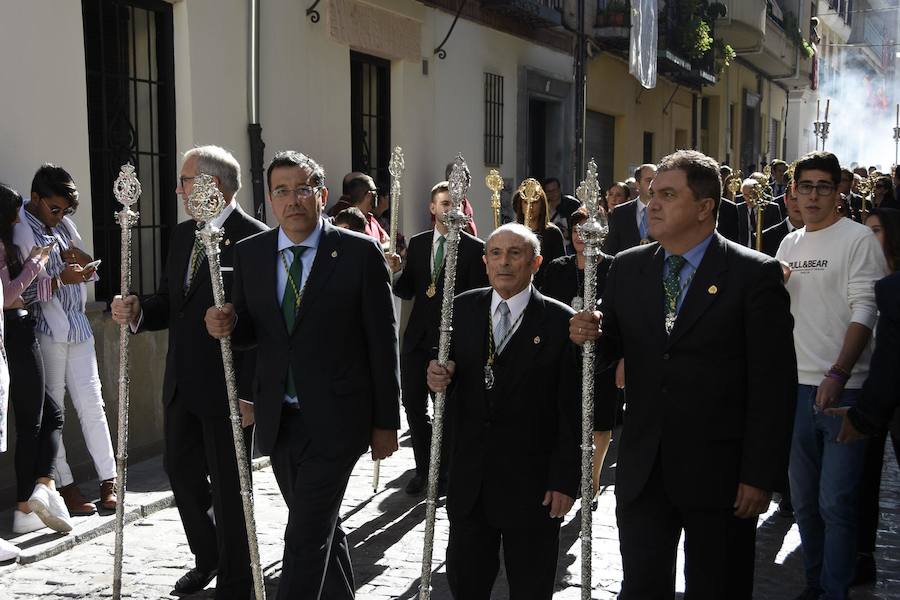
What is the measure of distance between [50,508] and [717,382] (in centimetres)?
406

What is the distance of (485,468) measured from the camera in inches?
174

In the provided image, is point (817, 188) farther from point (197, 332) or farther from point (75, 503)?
point (75, 503)

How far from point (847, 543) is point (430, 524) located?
198 cm

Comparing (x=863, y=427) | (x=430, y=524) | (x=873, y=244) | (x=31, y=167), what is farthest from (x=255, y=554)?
(x=31, y=167)

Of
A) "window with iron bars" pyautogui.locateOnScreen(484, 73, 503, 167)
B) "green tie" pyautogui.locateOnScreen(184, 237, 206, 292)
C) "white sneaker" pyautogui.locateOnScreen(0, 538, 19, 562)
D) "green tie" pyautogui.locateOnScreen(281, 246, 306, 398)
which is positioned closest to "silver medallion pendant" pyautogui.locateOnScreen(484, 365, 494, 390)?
"green tie" pyautogui.locateOnScreen(281, 246, 306, 398)

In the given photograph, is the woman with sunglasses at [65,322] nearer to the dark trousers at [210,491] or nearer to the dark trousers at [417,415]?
the dark trousers at [210,491]

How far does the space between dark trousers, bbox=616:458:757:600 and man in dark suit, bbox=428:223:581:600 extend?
0.27 m

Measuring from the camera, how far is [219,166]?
5.44m

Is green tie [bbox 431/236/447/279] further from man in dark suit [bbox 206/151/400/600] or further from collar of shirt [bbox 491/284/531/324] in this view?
collar of shirt [bbox 491/284/531/324]

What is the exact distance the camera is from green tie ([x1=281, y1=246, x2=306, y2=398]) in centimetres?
479

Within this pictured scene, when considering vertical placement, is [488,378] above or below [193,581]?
above

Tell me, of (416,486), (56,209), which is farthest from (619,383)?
(56,209)

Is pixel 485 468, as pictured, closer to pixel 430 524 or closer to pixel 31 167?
pixel 430 524

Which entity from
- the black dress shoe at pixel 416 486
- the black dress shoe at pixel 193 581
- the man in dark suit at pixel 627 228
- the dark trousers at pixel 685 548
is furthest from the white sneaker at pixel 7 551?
the man in dark suit at pixel 627 228
